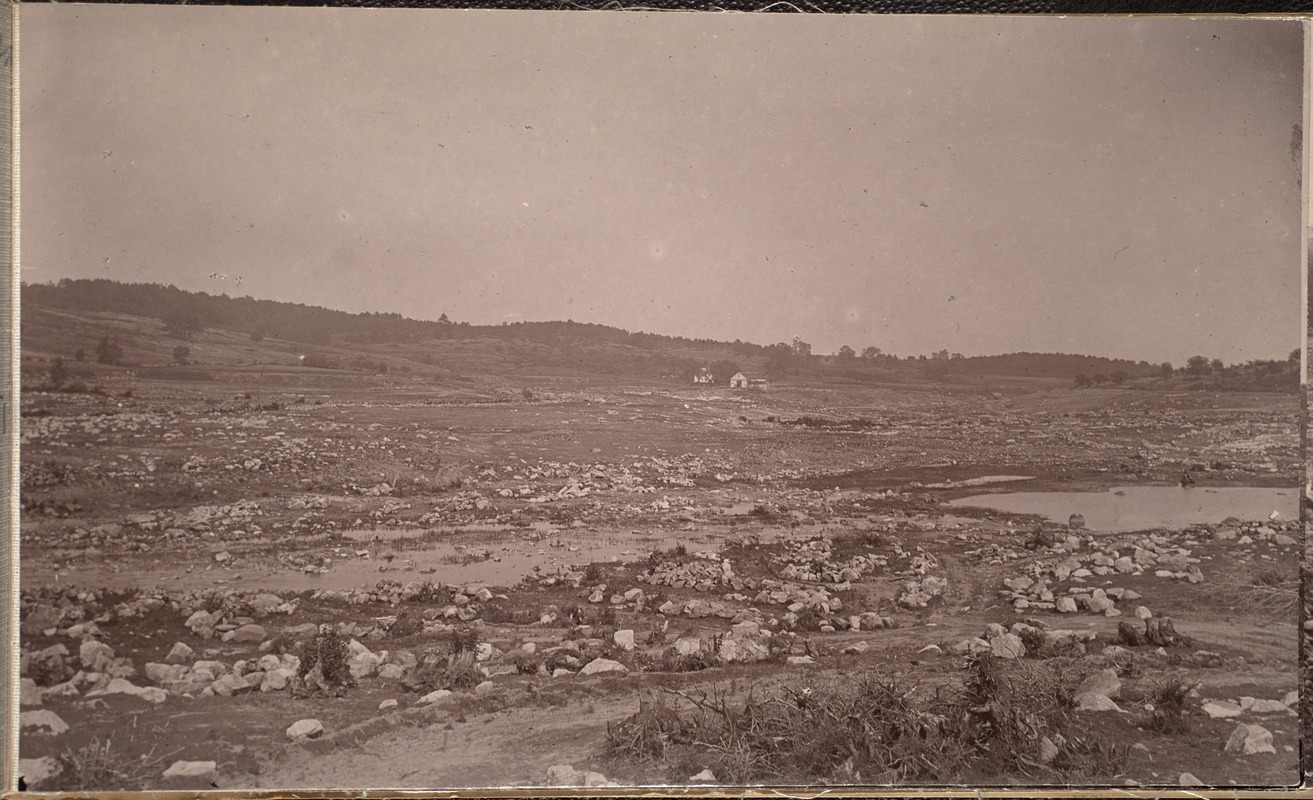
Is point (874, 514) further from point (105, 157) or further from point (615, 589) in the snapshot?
point (105, 157)

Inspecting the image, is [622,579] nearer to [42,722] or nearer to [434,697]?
[434,697]

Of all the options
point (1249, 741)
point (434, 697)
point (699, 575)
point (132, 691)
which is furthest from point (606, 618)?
point (1249, 741)

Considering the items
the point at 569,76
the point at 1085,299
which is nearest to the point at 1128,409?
the point at 1085,299

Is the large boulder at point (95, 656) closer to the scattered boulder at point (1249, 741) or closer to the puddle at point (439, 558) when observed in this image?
the puddle at point (439, 558)

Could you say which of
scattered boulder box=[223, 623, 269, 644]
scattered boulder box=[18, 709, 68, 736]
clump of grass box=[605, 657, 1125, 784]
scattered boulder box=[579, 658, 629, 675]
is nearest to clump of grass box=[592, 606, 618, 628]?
scattered boulder box=[579, 658, 629, 675]

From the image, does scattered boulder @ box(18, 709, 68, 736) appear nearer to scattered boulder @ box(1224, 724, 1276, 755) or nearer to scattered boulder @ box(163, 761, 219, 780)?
scattered boulder @ box(163, 761, 219, 780)

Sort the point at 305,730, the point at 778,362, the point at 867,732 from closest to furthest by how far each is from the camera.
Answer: the point at 305,730 < the point at 867,732 < the point at 778,362
